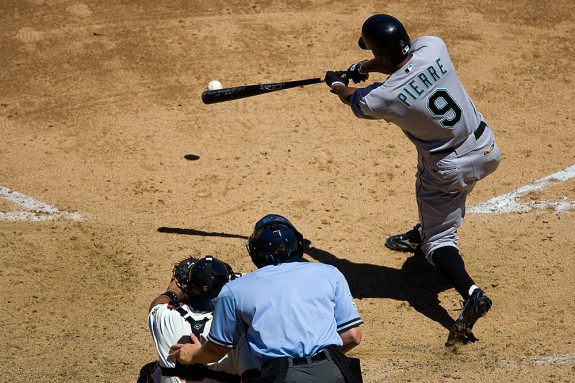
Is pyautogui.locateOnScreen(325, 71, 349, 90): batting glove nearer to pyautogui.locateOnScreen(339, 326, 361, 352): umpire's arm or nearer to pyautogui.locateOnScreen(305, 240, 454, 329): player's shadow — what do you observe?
pyautogui.locateOnScreen(305, 240, 454, 329): player's shadow

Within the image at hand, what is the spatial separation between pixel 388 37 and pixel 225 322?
8.31ft

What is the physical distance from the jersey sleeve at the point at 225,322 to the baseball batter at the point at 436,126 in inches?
86.0

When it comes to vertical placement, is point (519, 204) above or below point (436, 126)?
below

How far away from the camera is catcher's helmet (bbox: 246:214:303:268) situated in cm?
370

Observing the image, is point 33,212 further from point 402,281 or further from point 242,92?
point 402,281

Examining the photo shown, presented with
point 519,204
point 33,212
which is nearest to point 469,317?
point 519,204

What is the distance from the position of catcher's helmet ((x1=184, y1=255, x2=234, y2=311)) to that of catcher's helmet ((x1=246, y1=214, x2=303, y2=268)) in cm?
48

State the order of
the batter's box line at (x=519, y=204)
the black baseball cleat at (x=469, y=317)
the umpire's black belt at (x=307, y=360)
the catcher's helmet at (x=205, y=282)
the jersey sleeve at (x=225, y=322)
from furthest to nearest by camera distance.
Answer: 1. the batter's box line at (x=519, y=204)
2. the black baseball cleat at (x=469, y=317)
3. the catcher's helmet at (x=205, y=282)
4. the jersey sleeve at (x=225, y=322)
5. the umpire's black belt at (x=307, y=360)

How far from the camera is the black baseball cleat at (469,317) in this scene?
5241mm

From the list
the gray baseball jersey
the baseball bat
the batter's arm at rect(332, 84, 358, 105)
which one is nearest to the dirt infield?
the gray baseball jersey

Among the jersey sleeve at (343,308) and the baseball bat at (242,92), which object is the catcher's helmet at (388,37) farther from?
the jersey sleeve at (343,308)

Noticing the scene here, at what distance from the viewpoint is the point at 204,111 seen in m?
8.58

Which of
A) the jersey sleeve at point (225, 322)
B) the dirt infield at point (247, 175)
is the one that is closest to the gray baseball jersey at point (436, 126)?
the dirt infield at point (247, 175)

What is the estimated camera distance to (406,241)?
21.4 feet
